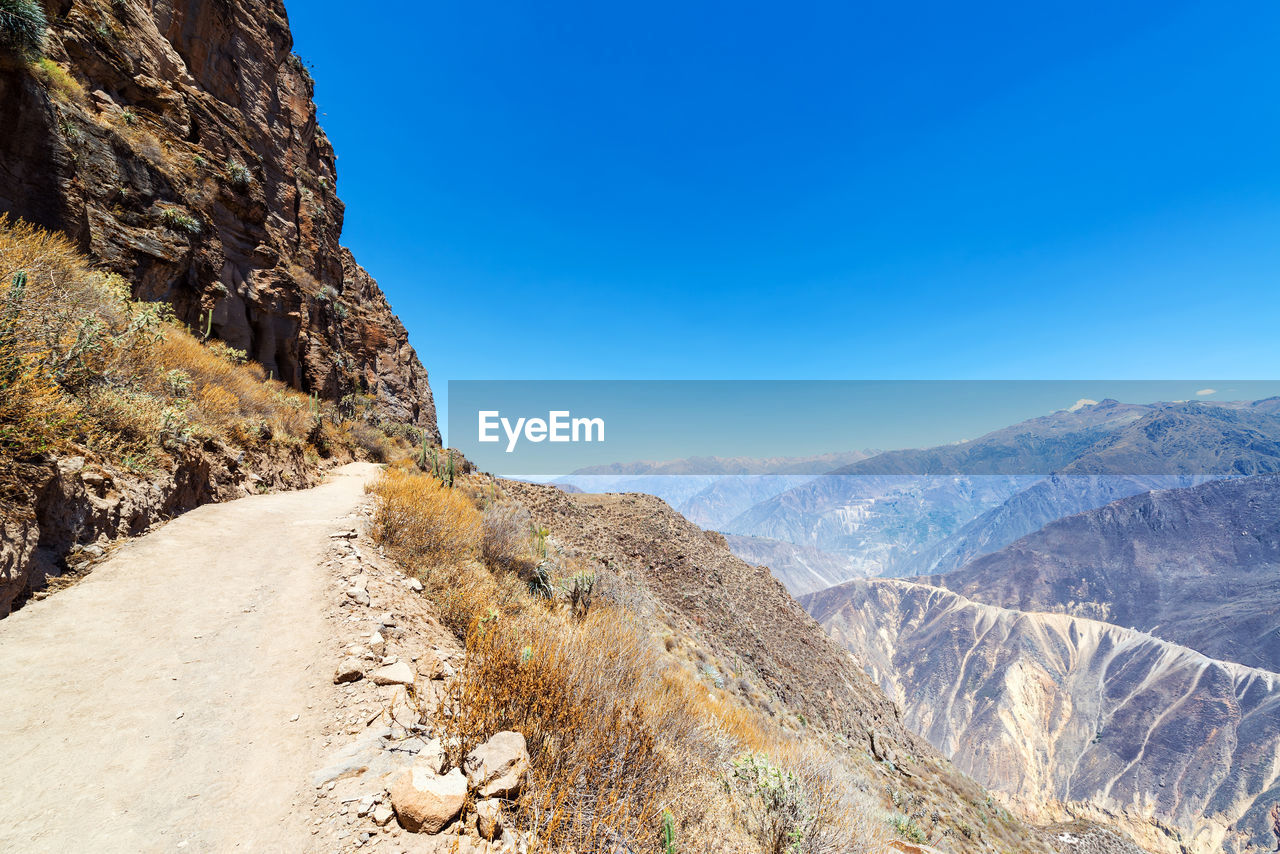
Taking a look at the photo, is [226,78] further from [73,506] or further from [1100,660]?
[1100,660]

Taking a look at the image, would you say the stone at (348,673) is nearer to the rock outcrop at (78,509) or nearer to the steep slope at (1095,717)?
the rock outcrop at (78,509)

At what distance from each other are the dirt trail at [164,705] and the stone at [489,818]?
915 mm

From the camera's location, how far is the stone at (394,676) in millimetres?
3377

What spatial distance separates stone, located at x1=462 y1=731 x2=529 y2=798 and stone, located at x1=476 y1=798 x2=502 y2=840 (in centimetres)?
7

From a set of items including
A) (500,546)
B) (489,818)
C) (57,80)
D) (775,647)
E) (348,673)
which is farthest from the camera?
(775,647)

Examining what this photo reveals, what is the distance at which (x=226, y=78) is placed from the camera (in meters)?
15.2

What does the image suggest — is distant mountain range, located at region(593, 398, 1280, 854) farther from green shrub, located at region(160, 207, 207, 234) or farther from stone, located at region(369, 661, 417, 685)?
green shrub, located at region(160, 207, 207, 234)

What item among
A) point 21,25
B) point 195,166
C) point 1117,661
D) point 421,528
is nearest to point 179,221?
point 195,166

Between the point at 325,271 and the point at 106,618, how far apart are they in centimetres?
2022

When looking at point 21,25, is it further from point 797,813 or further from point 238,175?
Result: point 797,813

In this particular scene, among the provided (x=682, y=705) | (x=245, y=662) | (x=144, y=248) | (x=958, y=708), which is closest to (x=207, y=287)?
(x=144, y=248)

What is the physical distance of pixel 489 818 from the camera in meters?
2.21

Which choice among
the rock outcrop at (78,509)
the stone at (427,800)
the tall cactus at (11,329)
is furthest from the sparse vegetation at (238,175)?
the stone at (427,800)

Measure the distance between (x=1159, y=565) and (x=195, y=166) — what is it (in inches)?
9714
